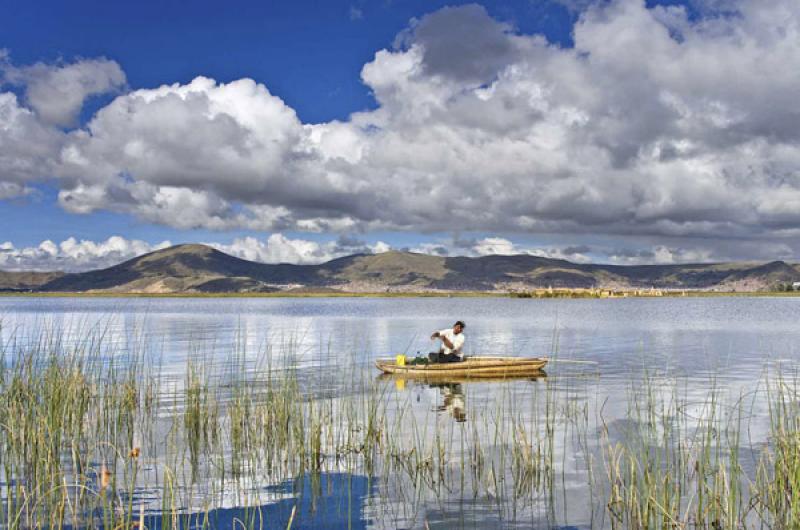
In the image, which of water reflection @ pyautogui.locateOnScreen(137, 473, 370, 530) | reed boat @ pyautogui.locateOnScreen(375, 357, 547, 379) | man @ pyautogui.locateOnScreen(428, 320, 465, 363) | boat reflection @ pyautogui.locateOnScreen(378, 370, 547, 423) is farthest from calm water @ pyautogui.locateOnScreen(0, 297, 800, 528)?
man @ pyautogui.locateOnScreen(428, 320, 465, 363)

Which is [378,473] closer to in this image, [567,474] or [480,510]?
[480,510]

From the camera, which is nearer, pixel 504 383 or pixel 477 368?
pixel 504 383

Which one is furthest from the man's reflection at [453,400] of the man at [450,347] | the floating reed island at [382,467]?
the man at [450,347]

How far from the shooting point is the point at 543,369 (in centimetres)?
2931

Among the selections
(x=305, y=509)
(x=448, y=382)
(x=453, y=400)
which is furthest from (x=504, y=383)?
(x=305, y=509)

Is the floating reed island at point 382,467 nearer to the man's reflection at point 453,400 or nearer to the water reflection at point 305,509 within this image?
the water reflection at point 305,509

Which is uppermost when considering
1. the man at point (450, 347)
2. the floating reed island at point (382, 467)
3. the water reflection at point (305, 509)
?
the man at point (450, 347)

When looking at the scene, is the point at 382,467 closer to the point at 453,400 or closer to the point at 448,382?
the point at 453,400

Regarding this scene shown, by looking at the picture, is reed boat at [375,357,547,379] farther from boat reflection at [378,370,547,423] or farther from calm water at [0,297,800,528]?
calm water at [0,297,800,528]

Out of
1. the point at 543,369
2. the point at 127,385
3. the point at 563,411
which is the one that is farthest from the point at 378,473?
the point at 543,369

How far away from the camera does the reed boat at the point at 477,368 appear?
27094 mm

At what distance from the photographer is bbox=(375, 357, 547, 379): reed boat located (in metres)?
27.1

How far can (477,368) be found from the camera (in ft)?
90.3

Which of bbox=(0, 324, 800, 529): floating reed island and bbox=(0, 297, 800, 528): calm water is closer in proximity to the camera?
bbox=(0, 324, 800, 529): floating reed island
